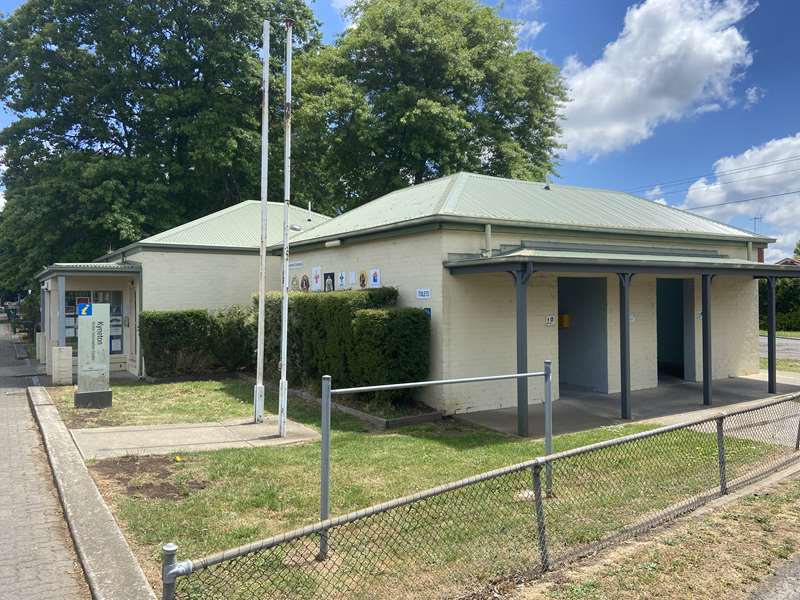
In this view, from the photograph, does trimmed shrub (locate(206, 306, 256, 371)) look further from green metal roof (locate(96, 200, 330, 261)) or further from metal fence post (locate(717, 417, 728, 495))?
metal fence post (locate(717, 417, 728, 495))

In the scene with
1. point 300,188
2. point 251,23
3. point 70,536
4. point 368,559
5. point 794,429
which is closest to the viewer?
point 368,559

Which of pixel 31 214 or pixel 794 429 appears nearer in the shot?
pixel 794 429

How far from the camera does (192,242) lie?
56.4ft

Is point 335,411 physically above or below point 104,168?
below

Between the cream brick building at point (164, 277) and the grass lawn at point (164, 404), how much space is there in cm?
255

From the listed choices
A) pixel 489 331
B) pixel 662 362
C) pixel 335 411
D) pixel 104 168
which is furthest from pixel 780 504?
pixel 104 168

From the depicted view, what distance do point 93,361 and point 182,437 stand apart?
3.63 m

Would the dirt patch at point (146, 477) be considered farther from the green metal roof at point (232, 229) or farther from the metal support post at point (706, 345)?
the green metal roof at point (232, 229)

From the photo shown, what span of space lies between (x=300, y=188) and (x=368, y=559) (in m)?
26.3

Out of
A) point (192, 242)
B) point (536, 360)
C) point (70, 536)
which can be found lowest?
point (70, 536)

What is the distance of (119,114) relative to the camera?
2589 cm

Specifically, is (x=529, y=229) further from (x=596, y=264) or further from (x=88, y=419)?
(x=88, y=419)

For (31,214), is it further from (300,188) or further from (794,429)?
(794,429)

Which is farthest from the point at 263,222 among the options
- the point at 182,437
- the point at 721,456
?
the point at 721,456
